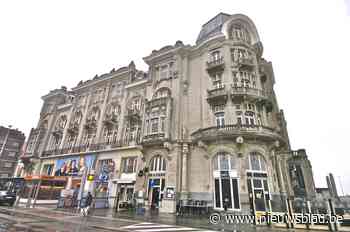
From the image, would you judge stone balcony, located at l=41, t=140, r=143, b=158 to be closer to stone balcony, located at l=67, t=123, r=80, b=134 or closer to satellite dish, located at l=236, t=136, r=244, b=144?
stone balcony, located at l=67, t=123, r=80, b=134

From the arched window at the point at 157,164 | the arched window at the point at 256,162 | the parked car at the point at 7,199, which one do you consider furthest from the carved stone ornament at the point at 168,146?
the parked car at the point at 7,199

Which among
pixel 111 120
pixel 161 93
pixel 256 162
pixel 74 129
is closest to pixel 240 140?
pixel 256 162

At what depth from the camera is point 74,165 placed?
28.2 meters

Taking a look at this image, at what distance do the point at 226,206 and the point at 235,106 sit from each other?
10269mm

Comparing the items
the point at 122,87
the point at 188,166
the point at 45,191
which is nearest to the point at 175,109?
the point at 188,166

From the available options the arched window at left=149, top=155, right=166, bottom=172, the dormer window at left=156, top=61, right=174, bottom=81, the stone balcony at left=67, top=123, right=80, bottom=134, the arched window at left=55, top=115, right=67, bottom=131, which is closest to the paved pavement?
the arched window at left=149, top=155, right=166, bottom=172

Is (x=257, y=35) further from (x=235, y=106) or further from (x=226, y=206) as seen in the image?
(x=226, y=206)

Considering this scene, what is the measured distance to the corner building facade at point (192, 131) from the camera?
707 inches

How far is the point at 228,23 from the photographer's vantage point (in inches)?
987

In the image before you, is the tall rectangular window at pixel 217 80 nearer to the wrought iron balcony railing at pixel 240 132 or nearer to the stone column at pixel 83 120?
the wrought iron balcony railing at pixel 240 132

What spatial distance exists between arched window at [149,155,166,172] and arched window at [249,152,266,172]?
30.5 feet

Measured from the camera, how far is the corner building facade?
1797 centimetres

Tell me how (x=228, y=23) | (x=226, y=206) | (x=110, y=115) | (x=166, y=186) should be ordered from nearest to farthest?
(x=226, y=206), (x=166, y=186), (x=228, y=23), (x=110, y=115)

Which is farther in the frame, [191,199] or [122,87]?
[122,87]
